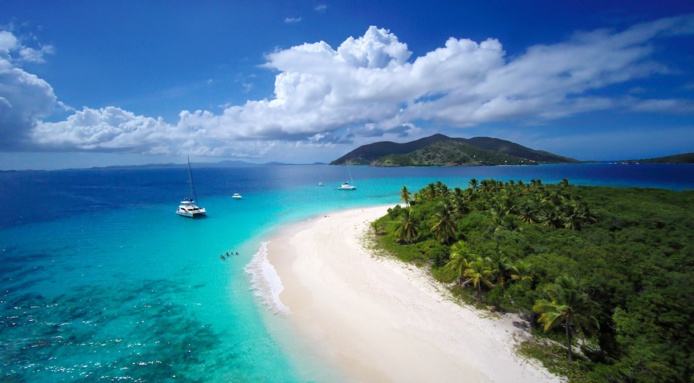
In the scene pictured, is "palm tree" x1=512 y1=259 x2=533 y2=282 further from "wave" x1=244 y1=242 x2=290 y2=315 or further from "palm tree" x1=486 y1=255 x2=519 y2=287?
"wave" x1=244 y1=242 x2=290 y2=315

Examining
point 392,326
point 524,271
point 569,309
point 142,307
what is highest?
point 569,309

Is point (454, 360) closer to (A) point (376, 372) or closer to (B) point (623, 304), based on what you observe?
(A) point (376, 372)

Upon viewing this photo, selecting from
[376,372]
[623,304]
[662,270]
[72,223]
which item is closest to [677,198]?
[662,270]

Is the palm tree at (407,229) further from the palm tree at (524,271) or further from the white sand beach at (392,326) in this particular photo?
the palm tree at (524,271)

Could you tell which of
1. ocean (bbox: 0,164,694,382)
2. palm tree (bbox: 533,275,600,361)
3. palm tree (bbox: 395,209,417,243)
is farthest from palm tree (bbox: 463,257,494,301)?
ocean (bbox: 0,164,694,382)

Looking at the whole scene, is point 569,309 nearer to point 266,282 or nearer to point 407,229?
point 407,229

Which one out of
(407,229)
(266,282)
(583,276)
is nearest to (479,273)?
(583,276)
